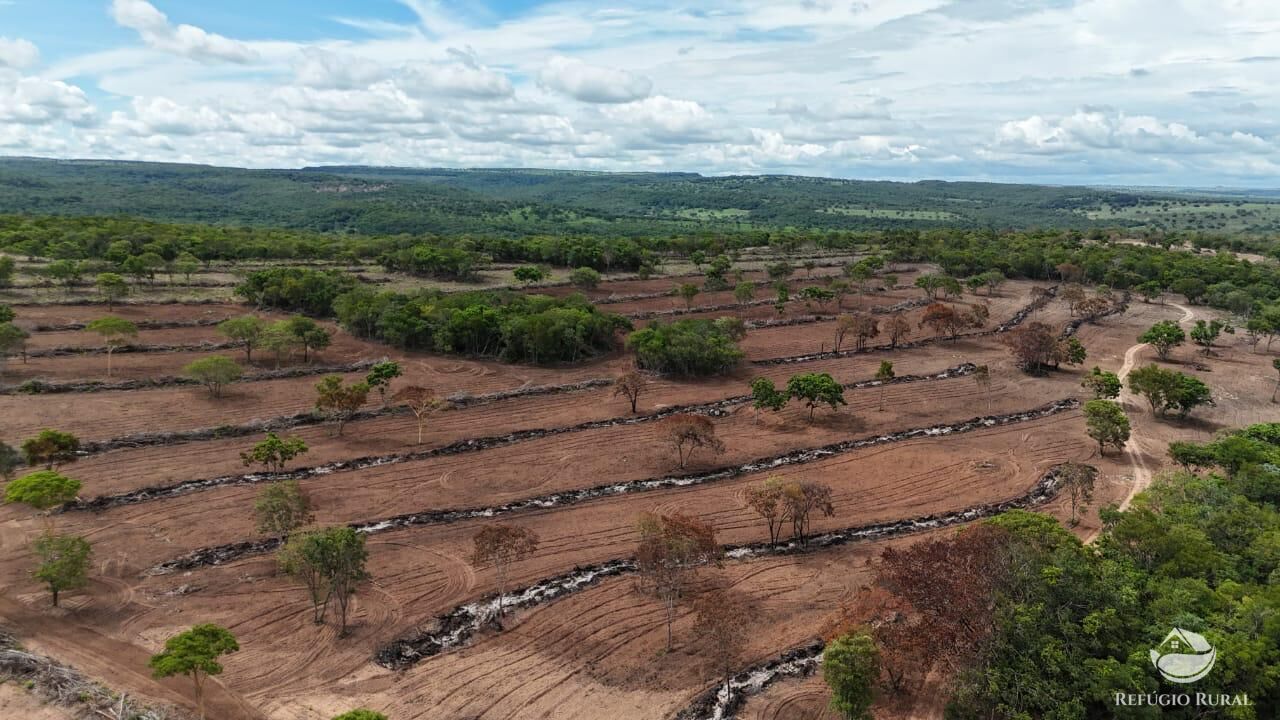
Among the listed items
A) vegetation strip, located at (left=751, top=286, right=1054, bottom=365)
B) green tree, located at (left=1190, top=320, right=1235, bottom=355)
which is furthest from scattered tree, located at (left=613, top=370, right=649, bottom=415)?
green tree, located at (left=1190, top=320, right=1235, bottom=355)

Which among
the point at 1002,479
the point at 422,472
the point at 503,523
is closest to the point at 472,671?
the point at 503,523

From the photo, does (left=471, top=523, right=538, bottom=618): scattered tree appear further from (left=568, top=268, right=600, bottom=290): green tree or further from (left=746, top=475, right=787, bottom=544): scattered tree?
(left=568, top=268, right=600, bottom=290): green tree

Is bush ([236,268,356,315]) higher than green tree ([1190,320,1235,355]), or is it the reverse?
bush ([236,268,356,315])

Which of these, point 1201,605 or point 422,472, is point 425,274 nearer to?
point 422,472

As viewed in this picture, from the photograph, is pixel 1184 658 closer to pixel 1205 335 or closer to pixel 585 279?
pixel 1205 335

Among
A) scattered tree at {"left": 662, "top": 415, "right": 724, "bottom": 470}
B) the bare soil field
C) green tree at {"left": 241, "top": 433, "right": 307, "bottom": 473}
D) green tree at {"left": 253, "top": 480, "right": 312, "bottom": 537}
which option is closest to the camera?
the bare soil field

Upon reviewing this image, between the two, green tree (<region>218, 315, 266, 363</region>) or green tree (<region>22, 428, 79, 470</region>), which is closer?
green tree (<region>22, 428, 79, 470</region>)

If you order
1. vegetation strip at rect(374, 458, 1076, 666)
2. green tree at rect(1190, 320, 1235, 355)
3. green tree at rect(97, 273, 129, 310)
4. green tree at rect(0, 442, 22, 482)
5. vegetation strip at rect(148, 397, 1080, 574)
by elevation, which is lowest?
vegetation strip at rect(374, 458, 1076, 666)
